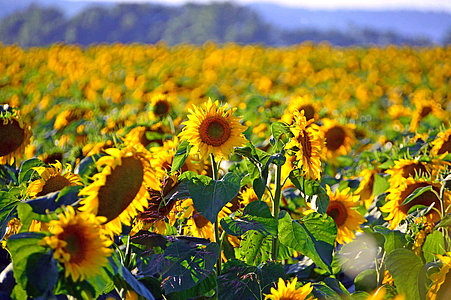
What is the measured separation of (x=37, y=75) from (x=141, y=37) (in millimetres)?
34240

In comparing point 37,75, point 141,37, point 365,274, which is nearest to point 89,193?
point 365,274

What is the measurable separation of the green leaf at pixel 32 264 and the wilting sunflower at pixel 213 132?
0.57 m

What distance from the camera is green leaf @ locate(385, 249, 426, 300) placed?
59.8 inches

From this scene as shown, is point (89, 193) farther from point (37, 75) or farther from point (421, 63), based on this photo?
point (421, 63)

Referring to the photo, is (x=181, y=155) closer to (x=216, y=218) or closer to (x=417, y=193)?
(x=216, y=218)

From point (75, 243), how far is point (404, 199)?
1.19 meters

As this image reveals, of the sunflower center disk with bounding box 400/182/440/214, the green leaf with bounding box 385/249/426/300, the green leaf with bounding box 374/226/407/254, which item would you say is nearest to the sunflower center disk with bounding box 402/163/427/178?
the sunflower center disk with bounding box 400/182/440/214

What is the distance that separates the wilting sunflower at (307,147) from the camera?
1.54m

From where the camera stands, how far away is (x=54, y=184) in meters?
1.45

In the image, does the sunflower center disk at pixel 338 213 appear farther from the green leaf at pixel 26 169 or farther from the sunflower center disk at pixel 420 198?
the green leaf at pixel 26 169

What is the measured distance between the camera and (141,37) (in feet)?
131

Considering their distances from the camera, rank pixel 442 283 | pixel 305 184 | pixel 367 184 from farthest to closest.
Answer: pixel 367 184, pixel 305 184, pixel 442 283

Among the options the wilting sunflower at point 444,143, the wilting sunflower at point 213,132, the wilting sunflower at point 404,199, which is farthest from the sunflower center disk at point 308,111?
the wilting sunflower at point 213,132

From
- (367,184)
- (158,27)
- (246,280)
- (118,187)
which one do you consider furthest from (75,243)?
(158,27)
